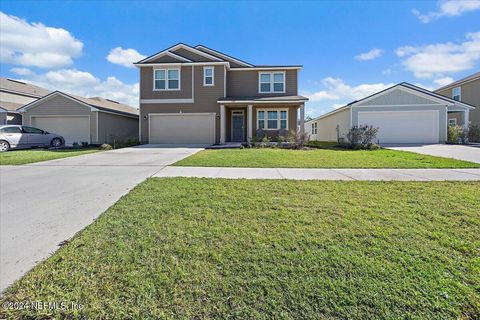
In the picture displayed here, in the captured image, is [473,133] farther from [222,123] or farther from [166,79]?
[166,79]

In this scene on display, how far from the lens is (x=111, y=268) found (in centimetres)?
282

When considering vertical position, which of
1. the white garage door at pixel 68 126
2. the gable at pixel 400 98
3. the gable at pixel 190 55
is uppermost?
the gable at pixel 190 55

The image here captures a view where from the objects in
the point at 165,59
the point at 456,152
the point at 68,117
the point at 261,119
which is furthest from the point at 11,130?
the point at 456,152

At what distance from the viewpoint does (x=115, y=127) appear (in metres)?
21.9

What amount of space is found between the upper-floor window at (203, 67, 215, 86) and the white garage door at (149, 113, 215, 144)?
2412 millimetres

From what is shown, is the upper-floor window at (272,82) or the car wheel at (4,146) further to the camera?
the upper-floor window at (272,82)

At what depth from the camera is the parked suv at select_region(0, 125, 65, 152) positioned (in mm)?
14836

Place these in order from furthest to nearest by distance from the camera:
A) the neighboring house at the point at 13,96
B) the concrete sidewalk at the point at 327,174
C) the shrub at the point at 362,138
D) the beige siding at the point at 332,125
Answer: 1. the neighboring house at the point at 13,96
2. the beige siding at the point at 332,125
3. the shrub at the point at 362,138
4. the concrete sidewalk at the point at 327,174


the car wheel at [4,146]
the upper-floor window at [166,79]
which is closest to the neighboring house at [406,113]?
the upper-floor window at [166,79]

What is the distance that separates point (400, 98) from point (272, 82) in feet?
30.6

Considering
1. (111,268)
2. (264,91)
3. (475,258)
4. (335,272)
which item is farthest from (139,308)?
(264,91)

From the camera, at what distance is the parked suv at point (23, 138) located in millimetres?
14836

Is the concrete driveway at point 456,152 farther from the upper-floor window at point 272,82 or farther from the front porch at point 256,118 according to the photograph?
the upper-floor window at point 272,82

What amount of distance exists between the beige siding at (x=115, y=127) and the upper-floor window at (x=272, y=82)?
1145cm
